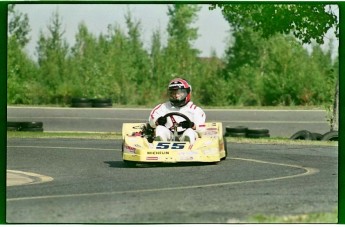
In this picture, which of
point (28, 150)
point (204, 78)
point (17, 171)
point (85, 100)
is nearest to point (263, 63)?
point (204, 78)

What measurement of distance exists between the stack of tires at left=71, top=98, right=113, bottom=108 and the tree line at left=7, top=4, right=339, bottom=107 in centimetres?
55

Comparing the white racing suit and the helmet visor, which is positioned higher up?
the helmet visor

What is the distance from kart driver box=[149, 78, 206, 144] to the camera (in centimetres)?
1466

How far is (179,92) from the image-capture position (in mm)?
14875

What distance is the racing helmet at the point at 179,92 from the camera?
48.6 feet

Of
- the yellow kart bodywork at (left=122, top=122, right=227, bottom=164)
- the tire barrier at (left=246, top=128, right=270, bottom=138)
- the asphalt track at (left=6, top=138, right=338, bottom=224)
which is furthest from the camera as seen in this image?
the tire barrier at (left=246, top=128, right=270, bottom=138)

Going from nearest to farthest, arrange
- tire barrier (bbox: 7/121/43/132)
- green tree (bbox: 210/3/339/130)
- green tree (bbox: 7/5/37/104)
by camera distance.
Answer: green tree (bbox: 210/3/339/130), tire barrier (bbox: 7/121/43/132), green tree (bbox: 7/5/37/104)

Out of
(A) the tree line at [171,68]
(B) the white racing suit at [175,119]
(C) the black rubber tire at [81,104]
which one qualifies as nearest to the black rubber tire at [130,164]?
(B) the white racing suit at [175,119]

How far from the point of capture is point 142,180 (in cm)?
1215

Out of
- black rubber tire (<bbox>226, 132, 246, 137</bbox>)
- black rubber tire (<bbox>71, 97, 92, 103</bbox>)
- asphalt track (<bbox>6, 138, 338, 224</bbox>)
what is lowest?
asphalt track (<bbox>6, 138, 338, 224</bbox>)

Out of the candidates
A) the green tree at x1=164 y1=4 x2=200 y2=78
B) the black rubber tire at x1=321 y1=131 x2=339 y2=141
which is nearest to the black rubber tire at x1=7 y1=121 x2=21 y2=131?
the black rubber tire at x1=321 y1=131 x2=339 y2=141

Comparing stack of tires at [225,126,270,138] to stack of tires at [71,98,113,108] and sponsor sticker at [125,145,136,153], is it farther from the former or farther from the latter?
stack of tires at [71,98,113,108]

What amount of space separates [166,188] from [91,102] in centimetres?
1636

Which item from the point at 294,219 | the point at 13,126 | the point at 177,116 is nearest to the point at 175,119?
the point at 177,116
